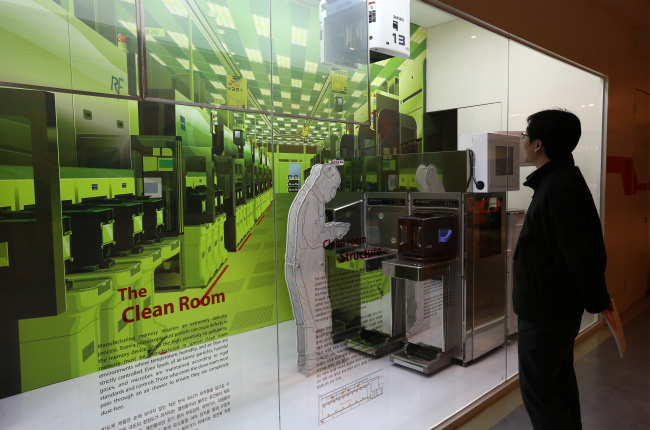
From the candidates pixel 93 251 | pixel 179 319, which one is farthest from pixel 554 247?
pixel 93 251

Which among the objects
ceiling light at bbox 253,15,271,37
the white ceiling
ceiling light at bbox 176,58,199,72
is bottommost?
ceiling light at bbox 176,58,199,72

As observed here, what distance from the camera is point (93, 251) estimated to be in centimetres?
153

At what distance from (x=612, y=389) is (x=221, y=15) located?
143 inches

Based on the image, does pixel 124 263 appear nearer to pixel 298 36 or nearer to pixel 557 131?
pixel 298 36

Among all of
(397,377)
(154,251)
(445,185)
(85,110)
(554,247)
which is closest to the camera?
(85,110)

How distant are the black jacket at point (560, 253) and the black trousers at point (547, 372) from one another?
0.06m

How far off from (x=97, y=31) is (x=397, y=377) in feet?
7.56

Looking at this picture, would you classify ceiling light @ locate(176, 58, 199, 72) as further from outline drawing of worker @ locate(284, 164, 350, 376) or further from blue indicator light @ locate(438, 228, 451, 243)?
blue indicator light @ locate(438, 228, 451, 243)

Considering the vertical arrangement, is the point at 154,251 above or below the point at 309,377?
above

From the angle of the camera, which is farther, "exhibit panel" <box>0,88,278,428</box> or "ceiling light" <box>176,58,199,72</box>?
"ceiling light" <box>176,58,199,72</box>

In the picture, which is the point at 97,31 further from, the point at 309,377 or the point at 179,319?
the point at 309,377

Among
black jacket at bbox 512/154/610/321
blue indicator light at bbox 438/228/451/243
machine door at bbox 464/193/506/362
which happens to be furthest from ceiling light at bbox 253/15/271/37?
machine door at bbox 464/193/506/362

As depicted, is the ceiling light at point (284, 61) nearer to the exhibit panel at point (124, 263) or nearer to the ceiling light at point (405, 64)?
the exhibit panel at point (124, 263)

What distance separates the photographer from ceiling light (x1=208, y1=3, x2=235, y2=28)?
1.91 meters
